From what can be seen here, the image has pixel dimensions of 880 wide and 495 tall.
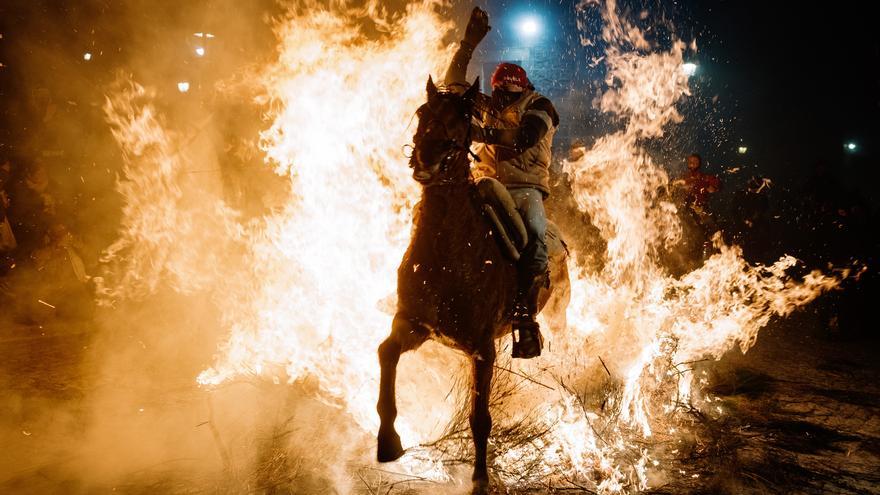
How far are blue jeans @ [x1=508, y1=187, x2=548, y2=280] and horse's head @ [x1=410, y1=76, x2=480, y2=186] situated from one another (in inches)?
44.7

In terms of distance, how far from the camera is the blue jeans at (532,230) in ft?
15.0

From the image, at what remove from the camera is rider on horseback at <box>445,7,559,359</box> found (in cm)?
414

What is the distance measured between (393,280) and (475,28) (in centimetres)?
323

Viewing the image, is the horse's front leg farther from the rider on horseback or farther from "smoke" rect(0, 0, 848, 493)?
the rider on horseback

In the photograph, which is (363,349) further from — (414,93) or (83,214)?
(83,214)

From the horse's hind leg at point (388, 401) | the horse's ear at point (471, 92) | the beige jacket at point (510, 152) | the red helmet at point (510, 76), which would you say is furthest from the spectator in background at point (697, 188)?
the horse's hind leg at point (388, 401)

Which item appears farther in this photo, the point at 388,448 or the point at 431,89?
the point at 431,89

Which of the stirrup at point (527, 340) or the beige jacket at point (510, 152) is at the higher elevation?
the beige jacket at point (510, 152)

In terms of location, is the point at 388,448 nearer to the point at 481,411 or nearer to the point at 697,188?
the point at 481,411

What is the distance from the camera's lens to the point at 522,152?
4711 millimetres

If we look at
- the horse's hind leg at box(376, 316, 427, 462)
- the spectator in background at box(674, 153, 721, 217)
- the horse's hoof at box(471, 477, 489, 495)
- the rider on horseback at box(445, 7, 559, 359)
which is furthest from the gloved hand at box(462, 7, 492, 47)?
the spectator in background at box(674, 153, 721, 217)

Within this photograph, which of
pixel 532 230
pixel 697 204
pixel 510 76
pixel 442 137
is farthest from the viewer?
pixel 697 204

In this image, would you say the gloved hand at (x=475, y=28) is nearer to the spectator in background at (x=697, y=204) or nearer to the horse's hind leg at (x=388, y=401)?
the horse's hind leg at (x=388, y=401)

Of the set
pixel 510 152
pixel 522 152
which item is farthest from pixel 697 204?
pixel 522 152
